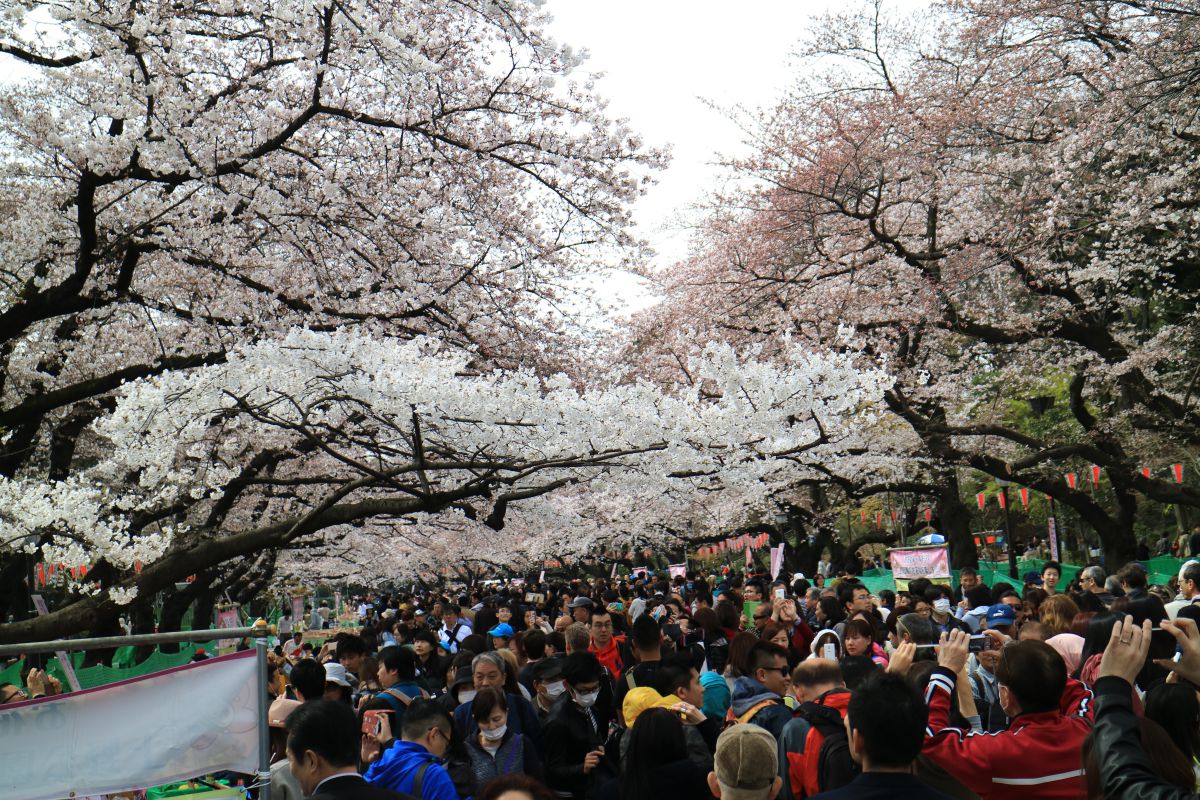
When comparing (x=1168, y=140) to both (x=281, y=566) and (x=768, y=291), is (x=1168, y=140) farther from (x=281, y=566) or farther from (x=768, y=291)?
(x=281, y=566)

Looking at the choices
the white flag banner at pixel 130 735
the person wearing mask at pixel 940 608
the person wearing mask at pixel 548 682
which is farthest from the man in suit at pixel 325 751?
the person wearing mask at pixel 940 608

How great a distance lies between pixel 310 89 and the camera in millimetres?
9430

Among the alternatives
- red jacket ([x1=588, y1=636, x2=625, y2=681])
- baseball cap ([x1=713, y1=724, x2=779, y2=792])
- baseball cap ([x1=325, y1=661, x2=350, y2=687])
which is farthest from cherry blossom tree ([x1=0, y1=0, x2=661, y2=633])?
baseball cap ([x1=713, y1=724, x2=779, y2=792])

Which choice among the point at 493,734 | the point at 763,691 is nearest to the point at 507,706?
the point at 493,734

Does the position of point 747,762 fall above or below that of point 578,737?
above

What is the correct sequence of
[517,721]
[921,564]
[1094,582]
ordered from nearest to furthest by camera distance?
[517,721]
[1094,582]
[921,564]

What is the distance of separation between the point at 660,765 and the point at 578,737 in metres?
1.25

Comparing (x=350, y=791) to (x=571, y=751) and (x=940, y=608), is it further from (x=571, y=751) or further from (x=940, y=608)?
(x=940, y=608)

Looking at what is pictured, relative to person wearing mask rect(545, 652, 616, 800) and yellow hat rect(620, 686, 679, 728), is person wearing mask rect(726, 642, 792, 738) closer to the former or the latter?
yellow hat rect(620, 686, 679, 728)

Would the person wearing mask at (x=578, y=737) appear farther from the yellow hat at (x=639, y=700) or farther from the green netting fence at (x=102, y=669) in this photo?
the green netting fence at (x=102, y=669)

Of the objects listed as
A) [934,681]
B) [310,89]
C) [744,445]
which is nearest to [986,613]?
[744,445]

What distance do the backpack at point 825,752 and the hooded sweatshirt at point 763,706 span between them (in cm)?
45

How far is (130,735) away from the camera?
3738mm

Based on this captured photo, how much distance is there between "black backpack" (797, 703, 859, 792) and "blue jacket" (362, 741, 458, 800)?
5.29 feet
